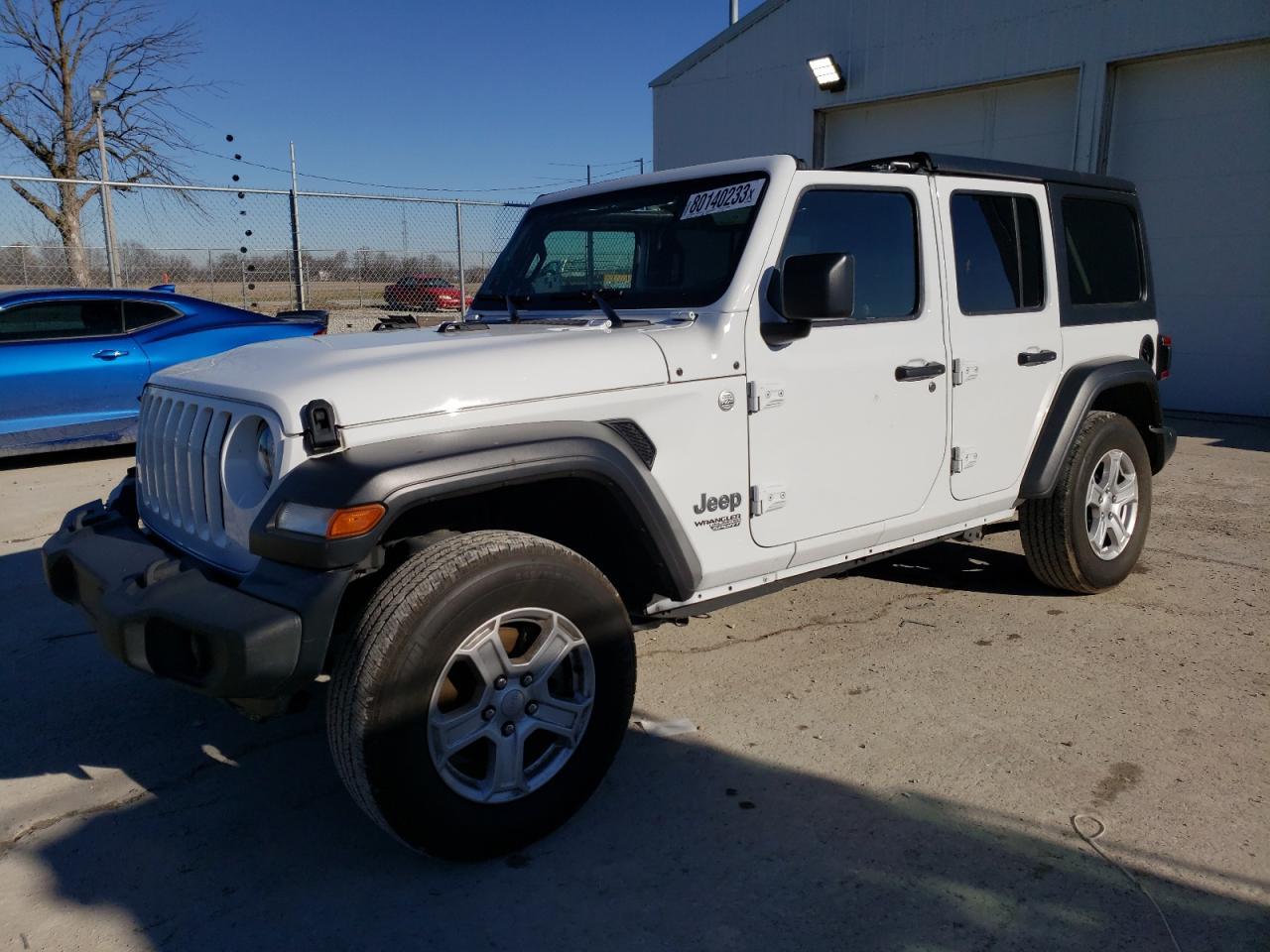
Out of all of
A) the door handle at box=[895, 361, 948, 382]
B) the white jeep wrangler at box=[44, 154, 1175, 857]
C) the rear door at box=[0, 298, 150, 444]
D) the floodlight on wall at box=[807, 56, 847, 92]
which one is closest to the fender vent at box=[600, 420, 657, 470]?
the white jeep wrangler at box=[44, 154, 1175, 857]

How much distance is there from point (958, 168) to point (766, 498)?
5.58 feet

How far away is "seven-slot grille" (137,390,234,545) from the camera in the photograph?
2771 millimetres

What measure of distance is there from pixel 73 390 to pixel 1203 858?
7761 mm

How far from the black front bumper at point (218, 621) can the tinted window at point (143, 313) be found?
5956 millimetres

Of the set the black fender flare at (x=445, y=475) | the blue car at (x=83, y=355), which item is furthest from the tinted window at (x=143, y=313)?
the black fender flare at (x=445, y=475)

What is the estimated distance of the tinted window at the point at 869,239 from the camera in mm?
3439

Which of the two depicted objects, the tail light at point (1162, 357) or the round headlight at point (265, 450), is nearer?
the round headlight at point (265, 450)

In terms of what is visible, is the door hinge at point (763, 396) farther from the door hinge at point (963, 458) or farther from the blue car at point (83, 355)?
the blue car at point (83, 355)

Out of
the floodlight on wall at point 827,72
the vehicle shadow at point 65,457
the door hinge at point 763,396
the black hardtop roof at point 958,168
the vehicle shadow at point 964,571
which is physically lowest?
the vehicle shadow at point 964,571

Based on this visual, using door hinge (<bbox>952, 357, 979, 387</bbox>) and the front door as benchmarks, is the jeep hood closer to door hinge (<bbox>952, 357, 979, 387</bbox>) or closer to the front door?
the front door

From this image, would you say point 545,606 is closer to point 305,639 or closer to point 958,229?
point 305,639

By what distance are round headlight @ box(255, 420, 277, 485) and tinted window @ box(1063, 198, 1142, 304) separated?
3472 mm

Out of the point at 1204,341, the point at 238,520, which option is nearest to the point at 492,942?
the point at 238,520

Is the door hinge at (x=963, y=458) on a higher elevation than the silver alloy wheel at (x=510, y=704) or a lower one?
higher
